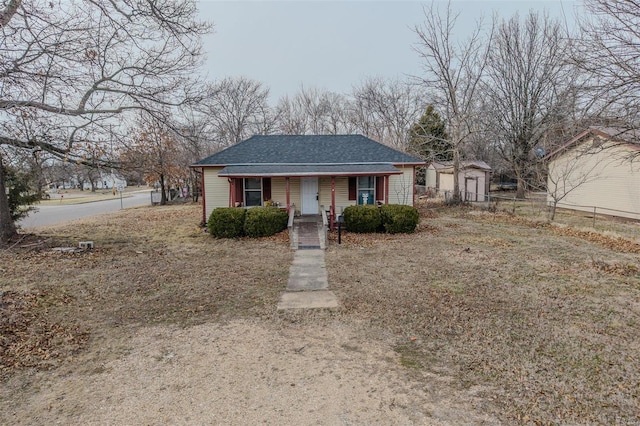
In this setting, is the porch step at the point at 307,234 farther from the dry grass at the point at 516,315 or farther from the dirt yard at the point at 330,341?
the dirt yard at the point at 330,341

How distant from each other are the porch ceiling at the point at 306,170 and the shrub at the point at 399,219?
6.97 feet

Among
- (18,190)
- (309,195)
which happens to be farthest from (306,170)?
(18,190)

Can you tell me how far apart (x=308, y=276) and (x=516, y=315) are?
170 inches

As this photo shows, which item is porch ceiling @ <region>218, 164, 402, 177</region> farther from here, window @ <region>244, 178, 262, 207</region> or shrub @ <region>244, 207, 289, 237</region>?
shrub @ <region>244, 207, 289, 237</region>

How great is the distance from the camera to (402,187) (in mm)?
18000

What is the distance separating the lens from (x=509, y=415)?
3.38 m

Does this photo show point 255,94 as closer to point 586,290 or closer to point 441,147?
point 441,147

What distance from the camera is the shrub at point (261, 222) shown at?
13.1 metres

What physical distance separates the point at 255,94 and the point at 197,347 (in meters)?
40.6

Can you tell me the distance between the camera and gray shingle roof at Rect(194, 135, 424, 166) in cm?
1694

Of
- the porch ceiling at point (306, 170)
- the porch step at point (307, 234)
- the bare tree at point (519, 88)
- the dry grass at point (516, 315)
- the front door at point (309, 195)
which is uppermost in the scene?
the bare tree at point (519, 88)

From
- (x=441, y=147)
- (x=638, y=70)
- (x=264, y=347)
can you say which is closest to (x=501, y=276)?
(x=638, y=70)

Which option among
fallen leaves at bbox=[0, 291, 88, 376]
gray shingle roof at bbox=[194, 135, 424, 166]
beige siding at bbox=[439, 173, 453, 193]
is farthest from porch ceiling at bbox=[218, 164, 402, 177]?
beige siding at bbox=[439, 173, 453, 193]

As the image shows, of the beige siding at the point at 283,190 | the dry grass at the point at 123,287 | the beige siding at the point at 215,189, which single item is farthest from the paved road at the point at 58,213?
the beige siding at the point at 283,190
